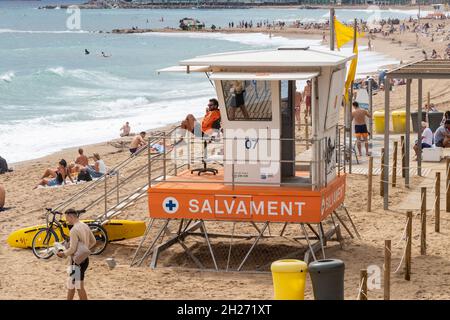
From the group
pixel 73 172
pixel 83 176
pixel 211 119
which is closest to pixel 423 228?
pixel 211 119

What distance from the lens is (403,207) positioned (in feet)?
64.0

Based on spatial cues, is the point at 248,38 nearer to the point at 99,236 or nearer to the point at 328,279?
the point at 99,236

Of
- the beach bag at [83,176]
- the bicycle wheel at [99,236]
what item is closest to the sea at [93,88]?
the beach bag at [83,176]

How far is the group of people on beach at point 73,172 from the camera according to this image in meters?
25.1

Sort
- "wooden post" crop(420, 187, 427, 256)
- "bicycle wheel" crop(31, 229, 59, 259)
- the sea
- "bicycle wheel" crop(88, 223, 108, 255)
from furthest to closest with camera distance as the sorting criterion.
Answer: the sea → "bicycle wheel" crop(88, 223, 108, 255) → "bicycle wheel" crop(31, 229, 59, 259) → "wooden post" crop(420, 187, 427, 256)

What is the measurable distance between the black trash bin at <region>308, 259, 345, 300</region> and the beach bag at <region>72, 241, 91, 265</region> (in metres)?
3.14

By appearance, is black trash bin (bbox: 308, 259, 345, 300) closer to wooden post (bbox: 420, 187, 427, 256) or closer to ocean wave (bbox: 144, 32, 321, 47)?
wooden post (bbox: 420, 187, 427, 256)

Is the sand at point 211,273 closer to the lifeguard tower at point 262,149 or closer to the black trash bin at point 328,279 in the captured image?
the lifeguard tower at point 262,149

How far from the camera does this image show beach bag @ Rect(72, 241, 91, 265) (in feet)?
45.2

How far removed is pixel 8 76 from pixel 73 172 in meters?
50.2

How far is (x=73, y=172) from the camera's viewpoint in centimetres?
2603

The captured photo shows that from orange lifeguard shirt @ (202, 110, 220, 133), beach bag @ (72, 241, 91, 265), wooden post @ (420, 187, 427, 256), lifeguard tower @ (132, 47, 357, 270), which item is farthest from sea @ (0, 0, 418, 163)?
beach bag @ (72, 241, 91, 265)

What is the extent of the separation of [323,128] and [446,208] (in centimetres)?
402

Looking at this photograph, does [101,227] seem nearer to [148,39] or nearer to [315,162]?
[315,162]
